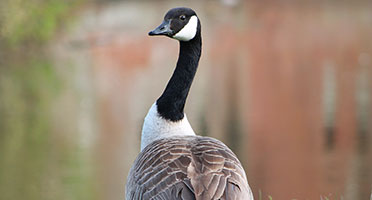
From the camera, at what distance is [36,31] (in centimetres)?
4159

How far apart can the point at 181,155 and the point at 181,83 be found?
3.96ft

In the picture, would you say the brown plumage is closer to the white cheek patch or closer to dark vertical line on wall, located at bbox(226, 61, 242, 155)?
the white cheek patch

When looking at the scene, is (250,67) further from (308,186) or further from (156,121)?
(156,121)

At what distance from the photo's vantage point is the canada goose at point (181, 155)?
4.29m

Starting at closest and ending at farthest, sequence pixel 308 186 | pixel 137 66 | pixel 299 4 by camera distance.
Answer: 1. pixel 308 186
2. pixel 137 66
3. pixel 299 4

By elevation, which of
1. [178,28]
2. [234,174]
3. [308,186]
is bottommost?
[308,186]

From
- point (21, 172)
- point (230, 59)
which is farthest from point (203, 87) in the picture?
point (21, 172)

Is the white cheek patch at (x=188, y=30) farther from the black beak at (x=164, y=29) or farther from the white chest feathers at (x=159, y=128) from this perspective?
the white chest feathers at (x=159, y=128)

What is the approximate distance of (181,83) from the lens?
5.70m

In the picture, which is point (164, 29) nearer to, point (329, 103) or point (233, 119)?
point (233, 119)

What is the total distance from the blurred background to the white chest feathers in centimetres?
85

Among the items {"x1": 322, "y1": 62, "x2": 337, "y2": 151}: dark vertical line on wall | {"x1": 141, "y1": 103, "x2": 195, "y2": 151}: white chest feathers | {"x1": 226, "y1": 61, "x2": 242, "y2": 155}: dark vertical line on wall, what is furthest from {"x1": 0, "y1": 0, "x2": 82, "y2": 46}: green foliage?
{"x1": 141, "y1": 103, "x2": 195, "y2": 151}: white chest feathers

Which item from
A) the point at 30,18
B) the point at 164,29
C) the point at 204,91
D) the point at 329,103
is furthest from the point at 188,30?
the point at 30,18

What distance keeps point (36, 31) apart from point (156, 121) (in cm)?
3725
